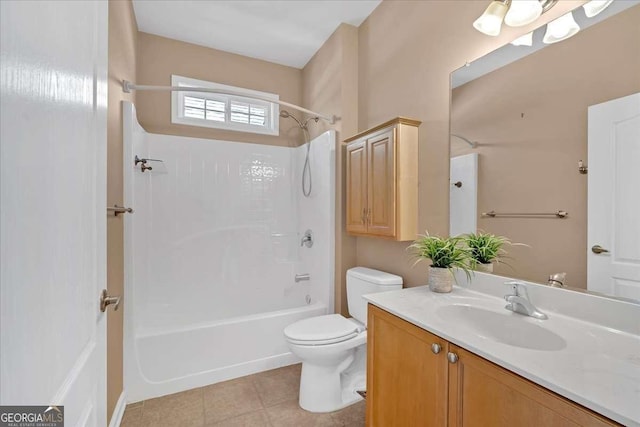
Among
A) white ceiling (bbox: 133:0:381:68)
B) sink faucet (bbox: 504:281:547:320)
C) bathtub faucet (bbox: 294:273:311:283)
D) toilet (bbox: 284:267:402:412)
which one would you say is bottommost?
toilet (bbox: 284:267:402:412)

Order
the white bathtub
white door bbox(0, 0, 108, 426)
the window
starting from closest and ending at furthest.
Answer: white door bbox(0, 0, 108, 426) < the white bathtub < the window

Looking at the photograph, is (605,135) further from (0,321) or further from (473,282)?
(0,321)

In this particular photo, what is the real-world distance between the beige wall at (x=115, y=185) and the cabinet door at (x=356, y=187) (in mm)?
1532

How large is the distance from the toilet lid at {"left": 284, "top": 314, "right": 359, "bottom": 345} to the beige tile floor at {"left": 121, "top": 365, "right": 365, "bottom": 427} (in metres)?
0.46

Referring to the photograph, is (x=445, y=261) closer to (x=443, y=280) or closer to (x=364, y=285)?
(x=443, y=280)

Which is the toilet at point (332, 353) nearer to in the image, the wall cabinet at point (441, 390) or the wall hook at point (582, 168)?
the wall cabinet at point (441, 390)

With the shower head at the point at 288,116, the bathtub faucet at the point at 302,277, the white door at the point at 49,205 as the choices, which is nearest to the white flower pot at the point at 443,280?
the white door at the point at 49,205

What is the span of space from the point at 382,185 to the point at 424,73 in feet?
2.45

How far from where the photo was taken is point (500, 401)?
787 millimetres

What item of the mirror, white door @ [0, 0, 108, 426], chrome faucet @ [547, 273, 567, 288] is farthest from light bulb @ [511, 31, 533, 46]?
white door @ [0, 0, 108, 426]

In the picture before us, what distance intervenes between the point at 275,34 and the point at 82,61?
2204 millimetres

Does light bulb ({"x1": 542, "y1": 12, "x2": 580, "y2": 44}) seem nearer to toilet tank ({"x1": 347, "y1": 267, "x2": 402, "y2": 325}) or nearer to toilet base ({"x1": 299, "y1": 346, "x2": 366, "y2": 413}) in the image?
toilet tank ({"x1": 347, "y1": 267, "x2": 402, "y2": 325})

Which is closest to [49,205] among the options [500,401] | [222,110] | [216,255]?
[500,401]

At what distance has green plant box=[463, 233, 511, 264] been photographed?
137cm
